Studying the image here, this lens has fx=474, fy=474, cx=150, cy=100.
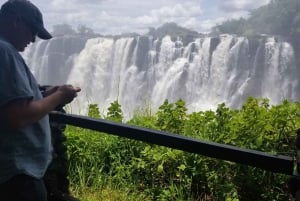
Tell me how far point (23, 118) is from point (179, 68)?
2219cm

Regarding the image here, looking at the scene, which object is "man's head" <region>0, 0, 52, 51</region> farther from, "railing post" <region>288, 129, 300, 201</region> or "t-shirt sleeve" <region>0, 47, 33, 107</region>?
"railing post" <region>288, 129, 300, 201</region>

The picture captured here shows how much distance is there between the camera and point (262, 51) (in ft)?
69.9

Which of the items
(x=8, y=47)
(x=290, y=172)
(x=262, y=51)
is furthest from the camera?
(x=262, y=51)

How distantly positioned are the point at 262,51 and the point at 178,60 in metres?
4.35

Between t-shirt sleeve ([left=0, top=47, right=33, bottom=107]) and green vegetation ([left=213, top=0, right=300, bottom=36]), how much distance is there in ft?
84.1

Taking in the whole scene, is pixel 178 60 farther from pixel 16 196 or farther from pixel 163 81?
pixel 16 196

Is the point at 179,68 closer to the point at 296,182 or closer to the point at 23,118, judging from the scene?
the point at 23,118

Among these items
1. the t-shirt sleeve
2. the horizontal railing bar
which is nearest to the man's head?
the t-shirt sleeve

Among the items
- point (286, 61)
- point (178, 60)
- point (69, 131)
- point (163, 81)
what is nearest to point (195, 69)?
point (178, 60)

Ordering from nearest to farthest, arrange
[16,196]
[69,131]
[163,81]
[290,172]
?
[290,172] < [16,196] < [69,131] < [163,81]

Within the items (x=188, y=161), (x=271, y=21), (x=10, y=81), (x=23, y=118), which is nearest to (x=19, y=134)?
(x=23, y=118)

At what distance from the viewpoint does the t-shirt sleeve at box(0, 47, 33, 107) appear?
70.3 inches

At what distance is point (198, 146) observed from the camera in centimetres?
195

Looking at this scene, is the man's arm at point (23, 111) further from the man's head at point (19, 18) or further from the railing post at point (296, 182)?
the railing post at point (296, 182)
